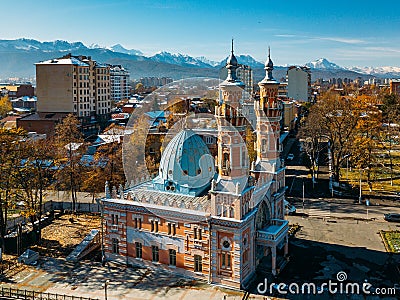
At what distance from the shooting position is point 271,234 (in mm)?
27016

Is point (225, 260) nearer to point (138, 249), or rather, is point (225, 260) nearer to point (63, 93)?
point (138, 249)

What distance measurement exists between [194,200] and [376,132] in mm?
36494

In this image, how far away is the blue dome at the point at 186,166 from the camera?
28.8 m

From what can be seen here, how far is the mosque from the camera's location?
25672mm

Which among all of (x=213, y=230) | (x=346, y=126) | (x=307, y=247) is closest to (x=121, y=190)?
(x=213, y=230)

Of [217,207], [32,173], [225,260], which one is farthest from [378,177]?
[32,173]

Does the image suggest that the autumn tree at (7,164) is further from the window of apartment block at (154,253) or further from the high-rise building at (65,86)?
the high-rise building at (65,86)

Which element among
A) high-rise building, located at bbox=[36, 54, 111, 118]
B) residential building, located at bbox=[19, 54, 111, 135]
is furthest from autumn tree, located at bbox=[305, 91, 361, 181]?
high-rise building, located at bbox=[36, 54, 111, 118]

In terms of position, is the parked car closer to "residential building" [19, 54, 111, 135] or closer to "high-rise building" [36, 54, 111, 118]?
"residential building" [19, 54, 111, 135]

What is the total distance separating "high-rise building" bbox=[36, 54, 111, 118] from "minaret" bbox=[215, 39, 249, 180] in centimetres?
5212

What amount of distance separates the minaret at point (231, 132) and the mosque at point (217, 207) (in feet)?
0.18

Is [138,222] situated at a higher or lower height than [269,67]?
lower

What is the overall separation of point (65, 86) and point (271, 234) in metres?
55.7

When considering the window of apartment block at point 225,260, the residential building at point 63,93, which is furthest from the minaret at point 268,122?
the residential building at point 63,93
